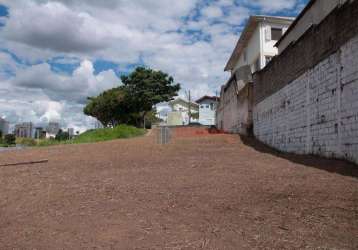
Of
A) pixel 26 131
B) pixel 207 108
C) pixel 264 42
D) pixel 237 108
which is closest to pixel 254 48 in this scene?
pixel 264 42

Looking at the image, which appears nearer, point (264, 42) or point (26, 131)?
point (264, 42)

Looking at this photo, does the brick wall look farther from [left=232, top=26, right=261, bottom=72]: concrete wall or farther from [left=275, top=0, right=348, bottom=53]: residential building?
[left=232, top=26, right=261, bottom=72]: concrete wall

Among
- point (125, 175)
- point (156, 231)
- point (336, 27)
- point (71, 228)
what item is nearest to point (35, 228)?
point (71, 228)

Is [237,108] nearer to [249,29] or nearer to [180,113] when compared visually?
[249,29]

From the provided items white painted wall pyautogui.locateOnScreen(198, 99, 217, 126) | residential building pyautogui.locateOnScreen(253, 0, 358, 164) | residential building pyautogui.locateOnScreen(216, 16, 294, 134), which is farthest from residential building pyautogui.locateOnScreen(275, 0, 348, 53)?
white painted wall pyautogui.locateOnScreen(198, 99, 217, 126)

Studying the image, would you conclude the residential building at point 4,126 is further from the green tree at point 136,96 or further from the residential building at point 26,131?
the green tree at point 136,96

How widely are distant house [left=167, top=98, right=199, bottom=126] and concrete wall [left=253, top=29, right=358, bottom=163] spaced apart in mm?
39825

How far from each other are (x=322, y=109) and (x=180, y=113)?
45712 millimetres

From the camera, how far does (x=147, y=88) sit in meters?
40.2

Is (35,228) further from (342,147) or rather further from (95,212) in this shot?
(342,147)

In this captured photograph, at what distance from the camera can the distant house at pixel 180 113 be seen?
52656mm

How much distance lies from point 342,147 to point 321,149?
117cm

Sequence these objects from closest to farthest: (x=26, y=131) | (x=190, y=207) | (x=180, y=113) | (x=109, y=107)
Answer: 1. (x=190, y=207)
2. (x=109, y=107)
3. (x=180, y=113)
4. (x=26, y=131)

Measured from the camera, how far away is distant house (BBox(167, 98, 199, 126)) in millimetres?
52656
